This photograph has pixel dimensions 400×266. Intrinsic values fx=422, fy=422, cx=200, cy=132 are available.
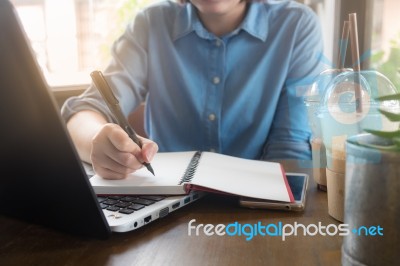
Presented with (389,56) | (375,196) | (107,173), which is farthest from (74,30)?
(375,196)

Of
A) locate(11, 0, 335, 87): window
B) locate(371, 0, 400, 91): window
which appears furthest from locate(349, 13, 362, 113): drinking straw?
locate(11, 0, 335, 87): window

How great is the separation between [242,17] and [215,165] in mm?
615

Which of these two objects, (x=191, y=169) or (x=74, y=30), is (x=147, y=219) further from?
(x=74, y=30)

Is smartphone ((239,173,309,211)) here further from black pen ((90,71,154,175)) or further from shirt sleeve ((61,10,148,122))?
shirt sleeve ((61,10,148,122))

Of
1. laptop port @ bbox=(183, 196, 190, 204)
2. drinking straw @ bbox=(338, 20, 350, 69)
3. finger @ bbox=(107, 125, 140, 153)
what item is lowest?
laptop port @ bbox=(183, 196, 190, 204)

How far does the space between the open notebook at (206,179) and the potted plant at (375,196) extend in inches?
7.9

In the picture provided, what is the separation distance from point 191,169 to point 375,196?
36 centimetres

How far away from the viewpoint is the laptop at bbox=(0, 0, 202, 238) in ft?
1.22

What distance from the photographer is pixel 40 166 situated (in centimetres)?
43

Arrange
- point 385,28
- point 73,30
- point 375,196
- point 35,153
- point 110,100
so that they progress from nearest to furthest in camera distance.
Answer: point 375,196, point 35,153, point 110,100, point 385,28, point 73,30

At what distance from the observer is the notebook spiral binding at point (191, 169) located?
0.58 m

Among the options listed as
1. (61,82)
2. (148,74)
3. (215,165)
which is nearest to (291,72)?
(148,74)

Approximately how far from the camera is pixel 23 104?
397 millimetres

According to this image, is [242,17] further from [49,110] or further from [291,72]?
[49,110]
